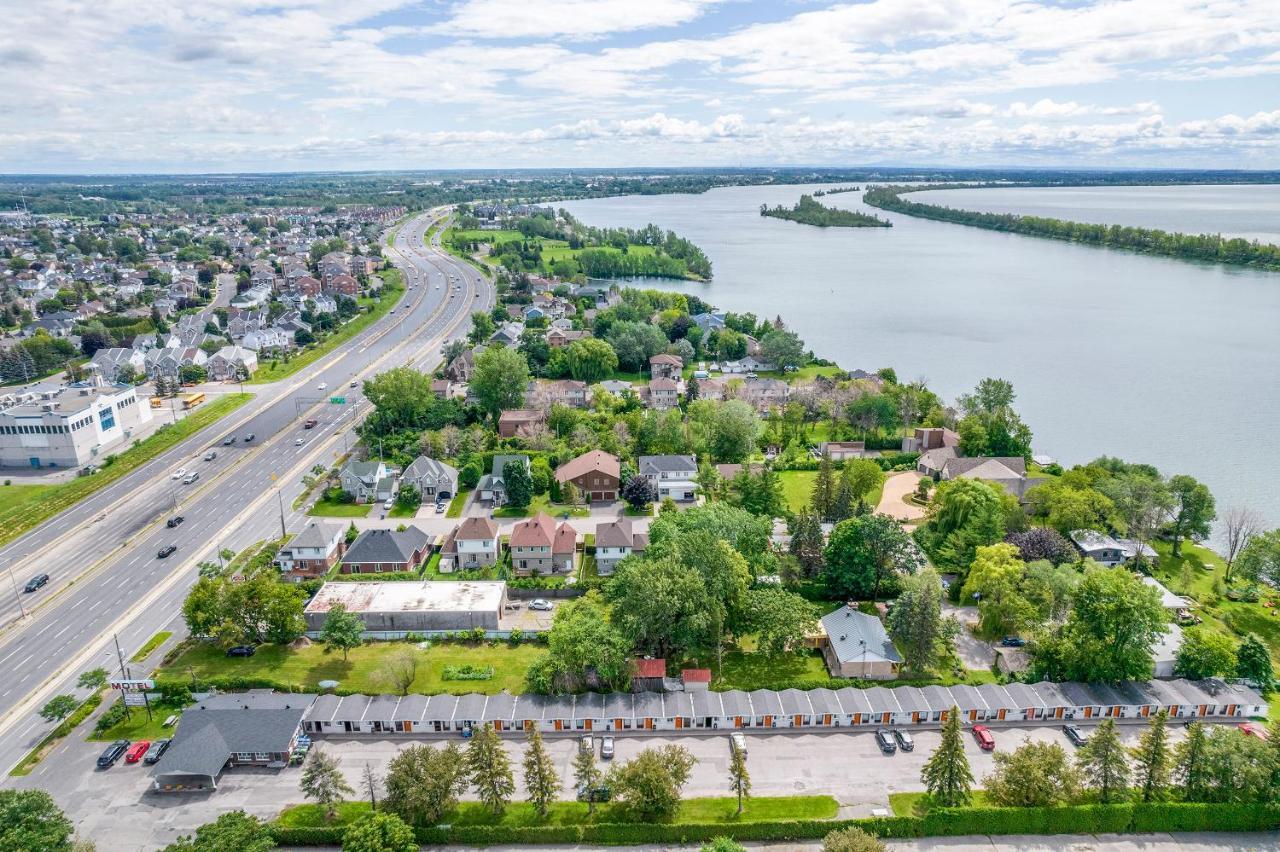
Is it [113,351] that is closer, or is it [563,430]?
[563,430]

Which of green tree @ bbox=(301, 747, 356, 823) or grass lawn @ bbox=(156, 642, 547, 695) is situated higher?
green tree @ bbox=(301, 747, 356, 823)

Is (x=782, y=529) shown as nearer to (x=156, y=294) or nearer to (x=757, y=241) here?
(x=156, y=294)

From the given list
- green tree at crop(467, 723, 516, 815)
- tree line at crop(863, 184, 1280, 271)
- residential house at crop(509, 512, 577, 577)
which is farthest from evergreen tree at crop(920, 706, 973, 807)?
tree line at crop(863, 184, 1280, 271)

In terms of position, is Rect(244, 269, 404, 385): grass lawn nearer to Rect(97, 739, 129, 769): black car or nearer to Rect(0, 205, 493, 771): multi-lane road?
Result: Rect(0, 205, 493, 771): multi-lane road

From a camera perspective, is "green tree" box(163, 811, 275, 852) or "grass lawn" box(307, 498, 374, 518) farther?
"grass lawn" box(307, 498, 374, 518)

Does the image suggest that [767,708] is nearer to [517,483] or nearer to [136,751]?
[136,751]

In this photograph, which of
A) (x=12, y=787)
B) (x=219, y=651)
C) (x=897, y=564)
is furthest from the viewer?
(x=897, y=564)

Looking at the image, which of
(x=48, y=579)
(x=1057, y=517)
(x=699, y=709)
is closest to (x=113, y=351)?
(x=48, y=579)
